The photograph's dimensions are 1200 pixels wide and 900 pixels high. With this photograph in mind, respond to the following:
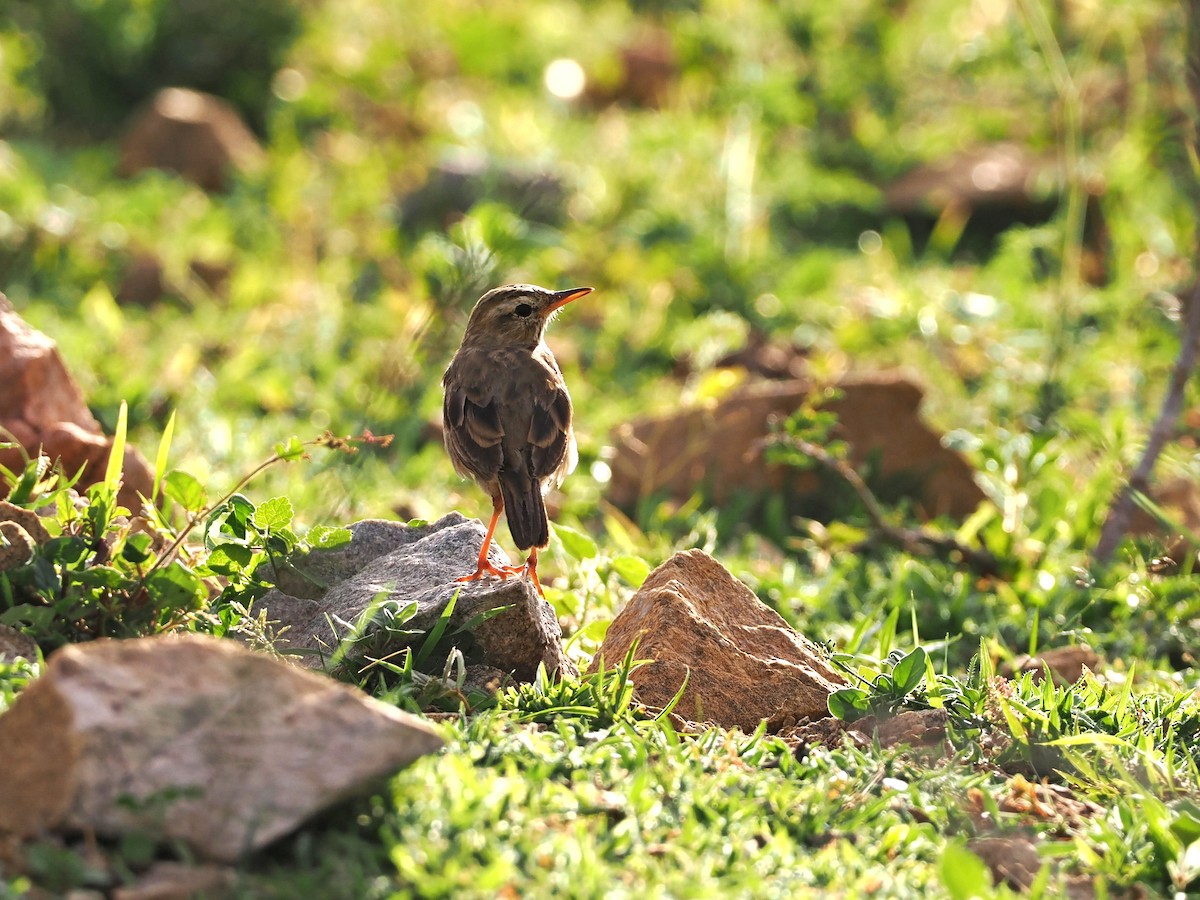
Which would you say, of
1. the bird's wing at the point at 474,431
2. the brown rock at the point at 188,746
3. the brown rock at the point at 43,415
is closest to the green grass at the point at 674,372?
the brown rock at the point at 188,746

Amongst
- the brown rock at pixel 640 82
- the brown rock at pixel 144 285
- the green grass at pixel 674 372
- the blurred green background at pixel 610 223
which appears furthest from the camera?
the brown rock at pixel 640 82

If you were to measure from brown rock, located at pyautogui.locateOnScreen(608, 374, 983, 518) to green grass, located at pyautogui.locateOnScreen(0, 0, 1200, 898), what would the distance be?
0.15 metres

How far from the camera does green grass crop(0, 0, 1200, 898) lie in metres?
3.52

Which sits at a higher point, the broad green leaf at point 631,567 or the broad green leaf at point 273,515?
the broad green leaf at point 273,515

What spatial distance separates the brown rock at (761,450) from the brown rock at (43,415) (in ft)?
8.15

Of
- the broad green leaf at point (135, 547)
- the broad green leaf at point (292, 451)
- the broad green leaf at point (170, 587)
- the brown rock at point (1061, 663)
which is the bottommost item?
the brown rock at point (1061, 663)

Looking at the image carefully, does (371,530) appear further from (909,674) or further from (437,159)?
(437,159)

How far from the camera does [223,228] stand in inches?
390

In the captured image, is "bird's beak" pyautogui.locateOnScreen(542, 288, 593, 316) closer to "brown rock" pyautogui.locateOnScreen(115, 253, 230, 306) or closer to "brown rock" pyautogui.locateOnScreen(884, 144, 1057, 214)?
"brown rock" pyautogui.locateOnScreen(115, 253, 230, 306)

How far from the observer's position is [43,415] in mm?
5039

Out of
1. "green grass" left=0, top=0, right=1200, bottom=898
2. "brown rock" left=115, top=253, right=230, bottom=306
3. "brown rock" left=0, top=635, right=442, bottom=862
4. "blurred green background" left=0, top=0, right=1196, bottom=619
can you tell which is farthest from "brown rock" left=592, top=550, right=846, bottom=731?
"brown rock" left=115, top=253, right=230, bottom=306

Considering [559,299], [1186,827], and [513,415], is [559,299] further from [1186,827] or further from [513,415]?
[1186,827]

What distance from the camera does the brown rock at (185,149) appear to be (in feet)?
35.8

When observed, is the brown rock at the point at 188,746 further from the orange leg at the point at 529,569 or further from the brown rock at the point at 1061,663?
the brown rock at the point at 1061,663
